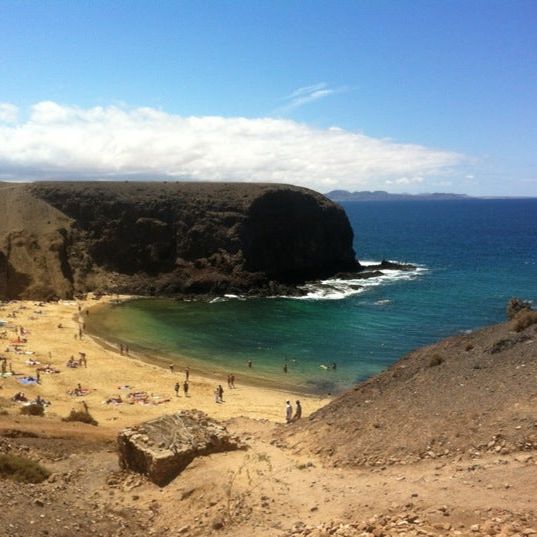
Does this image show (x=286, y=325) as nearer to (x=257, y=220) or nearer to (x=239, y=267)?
(x=239, y=267)

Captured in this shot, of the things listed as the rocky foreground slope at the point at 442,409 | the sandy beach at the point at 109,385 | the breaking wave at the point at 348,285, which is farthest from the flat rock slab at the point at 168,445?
the breaking wave at the point at 348,285

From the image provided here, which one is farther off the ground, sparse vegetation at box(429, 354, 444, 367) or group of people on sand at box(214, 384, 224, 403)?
sparse vegetation at box(429, 354, 444, 367)

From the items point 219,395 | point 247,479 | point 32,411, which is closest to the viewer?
point 247,479

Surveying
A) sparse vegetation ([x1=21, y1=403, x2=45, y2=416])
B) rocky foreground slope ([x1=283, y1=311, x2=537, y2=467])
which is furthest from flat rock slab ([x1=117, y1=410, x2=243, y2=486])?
sparse vegetation ([x1=21, y1=403, x2=45, y2=416])

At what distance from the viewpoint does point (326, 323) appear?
5597cm

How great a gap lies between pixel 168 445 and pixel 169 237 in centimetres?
6475

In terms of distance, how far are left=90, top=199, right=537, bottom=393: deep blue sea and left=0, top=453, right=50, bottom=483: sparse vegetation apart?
23002 millimetres

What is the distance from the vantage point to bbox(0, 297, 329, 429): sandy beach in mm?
31725

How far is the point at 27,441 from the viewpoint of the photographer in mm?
19562

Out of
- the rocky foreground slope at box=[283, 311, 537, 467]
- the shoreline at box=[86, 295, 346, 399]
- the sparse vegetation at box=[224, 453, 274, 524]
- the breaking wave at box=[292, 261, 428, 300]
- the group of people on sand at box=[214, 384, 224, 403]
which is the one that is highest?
the rocky foreground slope at box=[283, 311, 537, 467]

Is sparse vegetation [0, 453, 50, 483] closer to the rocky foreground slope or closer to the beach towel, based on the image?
the rocky foreground slope

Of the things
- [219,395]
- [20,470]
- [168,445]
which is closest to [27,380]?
[219,395]

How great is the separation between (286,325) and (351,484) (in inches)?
1631

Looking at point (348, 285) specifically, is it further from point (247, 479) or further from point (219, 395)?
point (247, 479)
